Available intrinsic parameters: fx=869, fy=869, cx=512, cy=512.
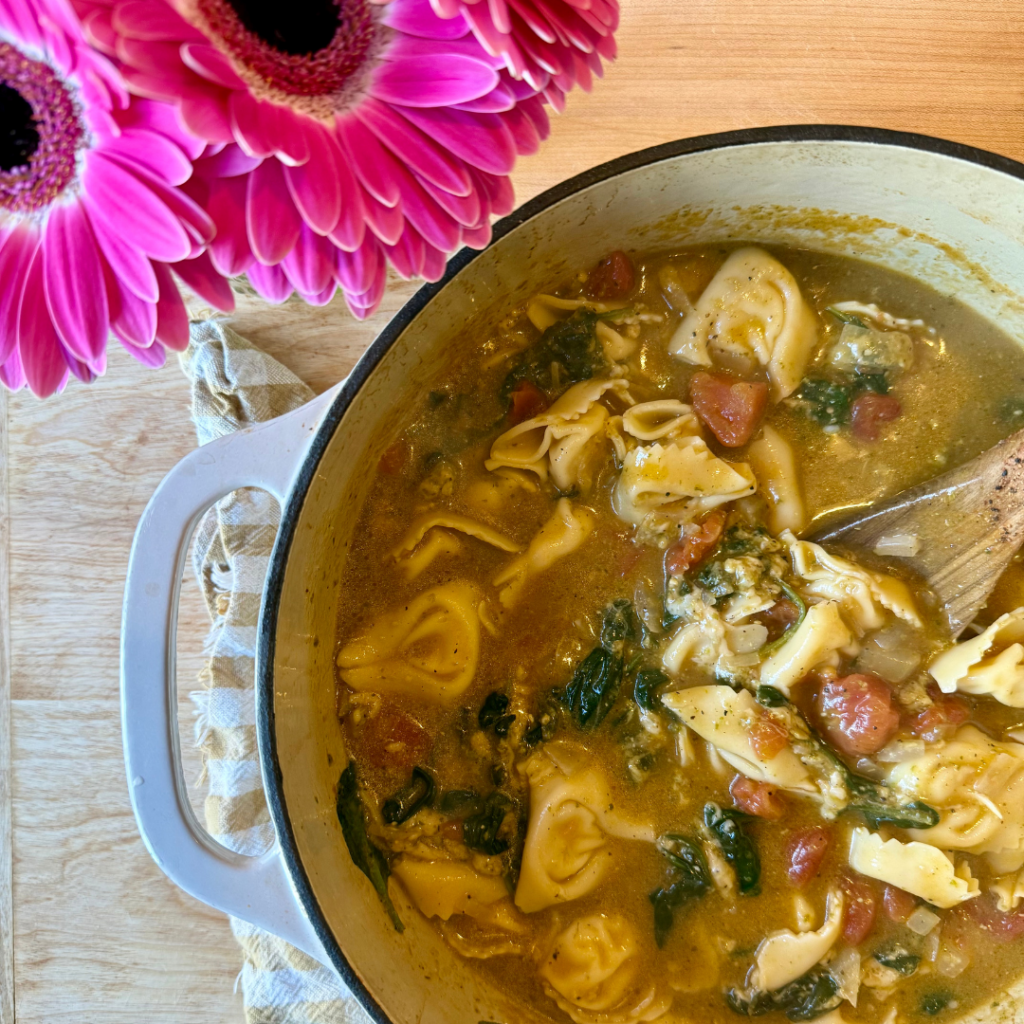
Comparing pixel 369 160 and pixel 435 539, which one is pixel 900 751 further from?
pixel 369 160

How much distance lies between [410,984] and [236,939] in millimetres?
537

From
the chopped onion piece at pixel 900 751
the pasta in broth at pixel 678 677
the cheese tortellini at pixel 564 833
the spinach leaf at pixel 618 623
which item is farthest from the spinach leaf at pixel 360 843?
the chopped onion piece at pixel 900 751

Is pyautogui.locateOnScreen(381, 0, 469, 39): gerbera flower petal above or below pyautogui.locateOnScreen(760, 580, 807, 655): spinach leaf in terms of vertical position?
above

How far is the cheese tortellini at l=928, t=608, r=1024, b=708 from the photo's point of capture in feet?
7.30

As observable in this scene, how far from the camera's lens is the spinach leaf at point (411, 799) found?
2316mm

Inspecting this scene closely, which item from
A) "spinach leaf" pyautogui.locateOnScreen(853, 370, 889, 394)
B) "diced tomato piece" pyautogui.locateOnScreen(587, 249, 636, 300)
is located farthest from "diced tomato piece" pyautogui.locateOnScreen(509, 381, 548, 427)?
"spinach leaf" pyautogui.locateOnScreen(853, 370, 889, 394)

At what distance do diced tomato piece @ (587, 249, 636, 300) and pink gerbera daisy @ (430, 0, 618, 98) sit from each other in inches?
33.7

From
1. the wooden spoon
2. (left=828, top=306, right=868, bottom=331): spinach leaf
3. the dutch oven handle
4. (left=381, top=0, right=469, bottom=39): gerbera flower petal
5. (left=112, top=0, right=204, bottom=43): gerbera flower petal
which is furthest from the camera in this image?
(left=828, top=306, right=868, bottom=331): spinach leaf

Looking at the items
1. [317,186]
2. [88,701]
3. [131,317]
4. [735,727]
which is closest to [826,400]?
[735,727]

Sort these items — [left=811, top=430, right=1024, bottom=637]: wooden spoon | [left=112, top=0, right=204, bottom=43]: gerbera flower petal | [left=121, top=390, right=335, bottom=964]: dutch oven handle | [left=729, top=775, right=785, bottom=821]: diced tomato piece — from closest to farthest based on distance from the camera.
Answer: [left=112, top=0, right=204, bottom=43]: gerbera flower petal, [left=121, top=390, right=335, bottom=964]: dutch oven handle, [left=811, top=430, right=1024, bottom=637]: wooden spoon, [left=729, top=775, right=785, bottom=821]: diced tomato piece

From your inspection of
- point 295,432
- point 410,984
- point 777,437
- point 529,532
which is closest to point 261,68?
point 295,432

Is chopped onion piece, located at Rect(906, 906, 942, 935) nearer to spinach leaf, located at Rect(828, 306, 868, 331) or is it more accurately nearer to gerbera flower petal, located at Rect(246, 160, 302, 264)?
spinach leaf, located at Rect(828, 306, 868, 331)

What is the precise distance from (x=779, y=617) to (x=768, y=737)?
33cm

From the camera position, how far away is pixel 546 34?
1312 millimetres
